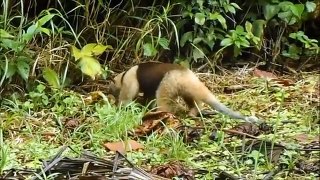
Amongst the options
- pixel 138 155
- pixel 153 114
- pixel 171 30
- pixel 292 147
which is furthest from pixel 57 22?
pixel 292 147

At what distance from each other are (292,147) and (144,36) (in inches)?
80.0

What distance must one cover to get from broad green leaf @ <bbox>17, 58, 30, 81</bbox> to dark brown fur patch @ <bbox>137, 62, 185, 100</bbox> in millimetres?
725

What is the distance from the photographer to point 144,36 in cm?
542

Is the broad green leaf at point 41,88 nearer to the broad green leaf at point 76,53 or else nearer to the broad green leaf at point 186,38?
the broad green leaf at point 76,53

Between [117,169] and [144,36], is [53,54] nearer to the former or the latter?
[144,36]

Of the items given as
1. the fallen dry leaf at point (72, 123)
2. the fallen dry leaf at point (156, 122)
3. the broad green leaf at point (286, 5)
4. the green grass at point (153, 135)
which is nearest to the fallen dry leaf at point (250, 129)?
the green grass at point (153, 135)

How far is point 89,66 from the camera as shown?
5148mm

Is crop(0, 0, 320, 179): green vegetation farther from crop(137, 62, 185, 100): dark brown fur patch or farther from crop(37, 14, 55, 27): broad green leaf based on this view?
crop(137, 62, 185, 100): dark brown fur patch

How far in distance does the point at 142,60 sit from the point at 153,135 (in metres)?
1.59

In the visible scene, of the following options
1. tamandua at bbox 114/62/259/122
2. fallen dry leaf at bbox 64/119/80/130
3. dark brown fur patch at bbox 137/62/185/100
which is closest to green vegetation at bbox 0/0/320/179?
fallen dry leaf at bbox 64/119/80/130

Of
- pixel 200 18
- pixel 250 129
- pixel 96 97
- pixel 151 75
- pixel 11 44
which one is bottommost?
pixel 96 97

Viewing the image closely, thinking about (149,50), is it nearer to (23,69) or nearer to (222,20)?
(222,20)

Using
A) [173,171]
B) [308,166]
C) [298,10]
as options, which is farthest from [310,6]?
[173,171]

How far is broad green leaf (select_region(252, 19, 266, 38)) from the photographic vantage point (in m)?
5.65
